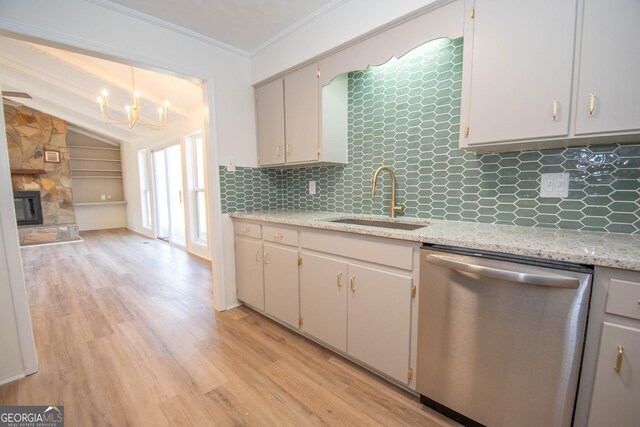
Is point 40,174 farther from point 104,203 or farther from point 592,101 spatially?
point 592,101

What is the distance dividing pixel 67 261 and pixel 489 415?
5.86 meters

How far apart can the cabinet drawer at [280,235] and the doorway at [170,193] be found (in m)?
3.53

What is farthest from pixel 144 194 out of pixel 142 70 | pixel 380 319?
pixel 380 319

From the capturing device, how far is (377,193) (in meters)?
2.18

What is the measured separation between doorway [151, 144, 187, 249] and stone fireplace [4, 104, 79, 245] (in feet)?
6.78

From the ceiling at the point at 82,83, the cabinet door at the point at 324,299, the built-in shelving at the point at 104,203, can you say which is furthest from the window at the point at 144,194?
the cabinet door at the point at 324,299

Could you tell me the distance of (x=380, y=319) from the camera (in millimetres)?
1579

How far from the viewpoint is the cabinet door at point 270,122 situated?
2.49m

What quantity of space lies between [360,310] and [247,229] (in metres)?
1.26

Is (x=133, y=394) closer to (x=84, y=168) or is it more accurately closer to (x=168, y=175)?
(x=168, y=175)

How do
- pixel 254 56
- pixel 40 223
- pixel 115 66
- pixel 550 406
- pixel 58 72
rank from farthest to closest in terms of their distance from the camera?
1. pixel 40 223
2. pixel 58 72
3. pixel 115 66
4. pixel 254 56
5. pixel 550 406

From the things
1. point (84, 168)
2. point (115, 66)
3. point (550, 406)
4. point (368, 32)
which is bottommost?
point (550, 406)

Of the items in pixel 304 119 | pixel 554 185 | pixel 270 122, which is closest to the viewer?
pixel 554 185

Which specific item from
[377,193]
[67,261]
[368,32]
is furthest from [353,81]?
[67,261]
